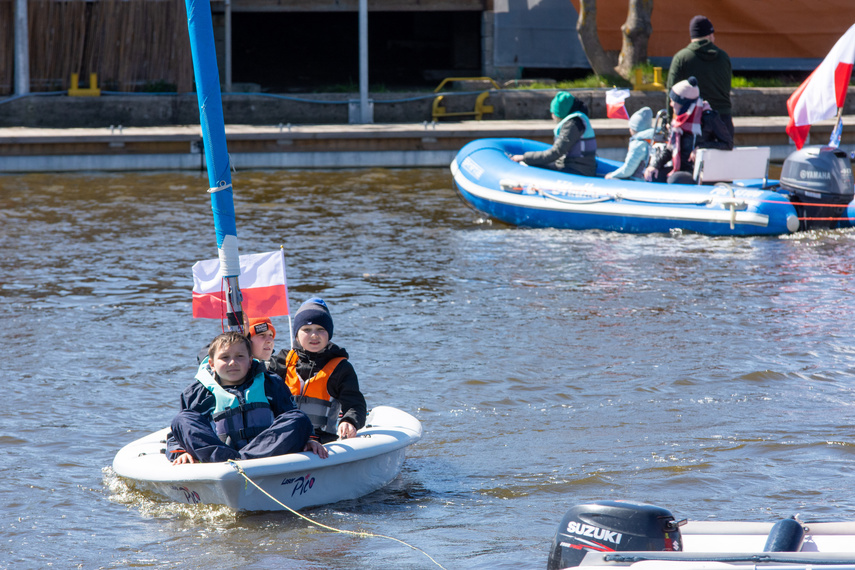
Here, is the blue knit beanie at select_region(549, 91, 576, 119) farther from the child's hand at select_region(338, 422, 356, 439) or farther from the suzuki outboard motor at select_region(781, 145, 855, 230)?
the child's hand at select_region(338, 422, 356, 439)

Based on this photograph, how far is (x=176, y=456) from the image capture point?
434 centimetres

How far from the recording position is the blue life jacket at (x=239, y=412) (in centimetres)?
438

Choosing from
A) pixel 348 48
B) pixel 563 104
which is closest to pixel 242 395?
pixel 563 104

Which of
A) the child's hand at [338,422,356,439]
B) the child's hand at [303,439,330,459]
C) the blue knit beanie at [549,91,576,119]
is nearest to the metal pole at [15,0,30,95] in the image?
the blue knit beanie at [549,91,576,119]

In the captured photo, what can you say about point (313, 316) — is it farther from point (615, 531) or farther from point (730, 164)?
point (730, 164)

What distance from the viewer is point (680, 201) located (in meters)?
10.3

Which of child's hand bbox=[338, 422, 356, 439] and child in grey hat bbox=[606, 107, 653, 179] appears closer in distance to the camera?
child's hand bbox=[338, 422, 356, 439]

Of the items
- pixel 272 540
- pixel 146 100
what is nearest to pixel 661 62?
pixel 146 100

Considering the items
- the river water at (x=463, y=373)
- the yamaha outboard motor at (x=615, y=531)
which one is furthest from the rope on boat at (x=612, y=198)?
the yamaha outboard motor at (x=615, y=531)

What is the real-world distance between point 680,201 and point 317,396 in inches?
254

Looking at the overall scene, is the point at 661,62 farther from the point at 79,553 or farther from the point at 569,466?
the point at 79,553

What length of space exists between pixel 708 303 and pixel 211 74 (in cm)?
456

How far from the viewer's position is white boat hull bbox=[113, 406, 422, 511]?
4168mm

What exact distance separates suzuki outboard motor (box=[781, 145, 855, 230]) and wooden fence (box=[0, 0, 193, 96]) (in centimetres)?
912
